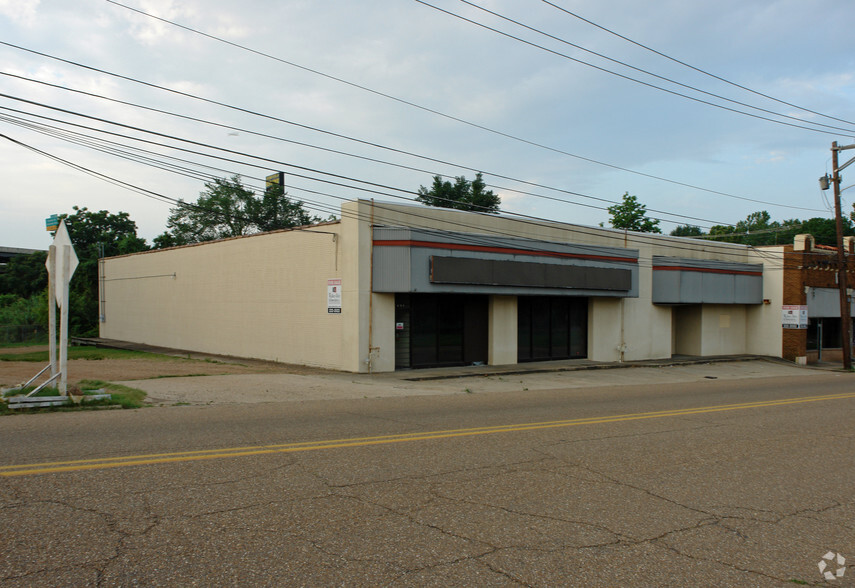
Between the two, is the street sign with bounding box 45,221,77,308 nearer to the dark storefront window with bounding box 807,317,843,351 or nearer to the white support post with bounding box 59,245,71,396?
the white support post with bounding box 59,245,71,396

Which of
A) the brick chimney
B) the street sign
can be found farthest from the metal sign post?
the brick chimney

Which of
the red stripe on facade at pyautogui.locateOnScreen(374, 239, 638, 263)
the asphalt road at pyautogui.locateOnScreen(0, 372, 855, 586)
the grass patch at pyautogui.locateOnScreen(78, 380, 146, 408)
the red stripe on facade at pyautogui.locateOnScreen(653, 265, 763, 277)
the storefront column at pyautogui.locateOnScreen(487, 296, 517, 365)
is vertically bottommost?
the grass patch at pyautogui.locateOnScreen(78, 380, 146, 408)

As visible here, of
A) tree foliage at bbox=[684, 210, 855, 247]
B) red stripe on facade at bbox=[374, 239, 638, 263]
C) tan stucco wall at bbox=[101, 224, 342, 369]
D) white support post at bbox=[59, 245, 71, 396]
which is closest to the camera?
white support post at bbox=[59, 245, 71, 396]

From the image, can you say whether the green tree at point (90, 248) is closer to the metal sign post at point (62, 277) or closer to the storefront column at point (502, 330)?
the metal sign post at point (62, 277)

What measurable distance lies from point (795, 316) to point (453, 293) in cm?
1902

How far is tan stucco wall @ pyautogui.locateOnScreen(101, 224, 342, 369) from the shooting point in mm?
21094

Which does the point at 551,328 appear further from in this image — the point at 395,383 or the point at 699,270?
the point at 395,383

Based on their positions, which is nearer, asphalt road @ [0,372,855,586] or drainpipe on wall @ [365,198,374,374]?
asphalt road @ [0,372,855,586]

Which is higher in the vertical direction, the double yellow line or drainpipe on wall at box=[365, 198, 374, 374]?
drainpipe on wall at box=[365, 198, 374, 374]

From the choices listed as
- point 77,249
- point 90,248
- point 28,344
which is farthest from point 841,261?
point 77,249

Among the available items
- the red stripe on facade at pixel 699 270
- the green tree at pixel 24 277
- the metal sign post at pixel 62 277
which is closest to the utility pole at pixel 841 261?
the red stripe on facade at pixel 699 270

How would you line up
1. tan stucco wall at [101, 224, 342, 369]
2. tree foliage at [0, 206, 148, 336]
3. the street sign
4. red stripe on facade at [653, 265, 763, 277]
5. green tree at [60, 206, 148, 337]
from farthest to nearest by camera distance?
tree foliage at [0, 206, 148, 336]
green tree at [60, 206, 148, 337]
red stripe on facade at [653, 265, 763, 277]
tan stucco wall at [101, 224, 342, 369]
the street sign

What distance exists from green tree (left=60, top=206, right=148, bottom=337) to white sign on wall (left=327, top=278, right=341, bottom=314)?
31.7ft

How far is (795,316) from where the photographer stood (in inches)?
1171
